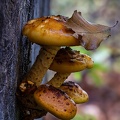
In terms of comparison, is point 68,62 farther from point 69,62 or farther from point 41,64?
point 41,64

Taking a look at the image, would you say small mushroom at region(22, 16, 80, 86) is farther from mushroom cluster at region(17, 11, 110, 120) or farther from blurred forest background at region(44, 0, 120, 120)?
blurred forest background at region(44, 0, 120, 120)

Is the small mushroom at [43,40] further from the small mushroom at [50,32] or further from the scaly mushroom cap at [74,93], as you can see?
the scaly mushroom cap at [74,93]

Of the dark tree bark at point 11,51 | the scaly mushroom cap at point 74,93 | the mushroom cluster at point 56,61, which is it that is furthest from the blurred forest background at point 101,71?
the dark tree bark at point 11,51

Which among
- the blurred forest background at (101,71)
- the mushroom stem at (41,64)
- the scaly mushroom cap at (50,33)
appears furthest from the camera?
the blurred forest background at (101,71)

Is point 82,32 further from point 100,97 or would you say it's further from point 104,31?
point 100,97

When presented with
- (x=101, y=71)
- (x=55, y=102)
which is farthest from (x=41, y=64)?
(x=101, y=71)

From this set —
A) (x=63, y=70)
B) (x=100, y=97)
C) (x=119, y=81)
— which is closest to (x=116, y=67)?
(x=119, y=81)

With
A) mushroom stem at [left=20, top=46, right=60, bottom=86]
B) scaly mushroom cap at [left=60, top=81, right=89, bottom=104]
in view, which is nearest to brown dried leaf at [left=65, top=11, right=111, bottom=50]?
mushroom stem at [left=20, top=46, right=60, bottom=86]
